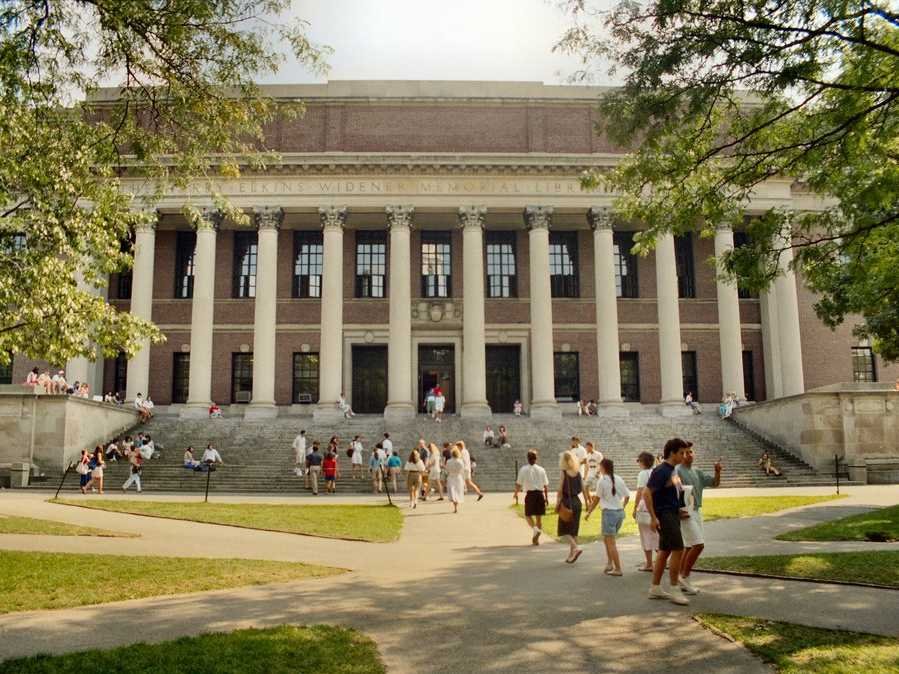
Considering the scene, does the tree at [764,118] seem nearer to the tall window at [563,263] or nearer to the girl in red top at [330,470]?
the girl in red top at [330,470]

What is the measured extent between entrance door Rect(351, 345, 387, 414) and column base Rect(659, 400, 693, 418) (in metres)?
13.9

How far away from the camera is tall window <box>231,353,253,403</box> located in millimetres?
40031

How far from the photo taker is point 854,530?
1417cm

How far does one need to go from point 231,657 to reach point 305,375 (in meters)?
34.8

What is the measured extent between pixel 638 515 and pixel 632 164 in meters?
6.41

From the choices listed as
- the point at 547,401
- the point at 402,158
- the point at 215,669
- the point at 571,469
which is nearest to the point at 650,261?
the point at 547,401

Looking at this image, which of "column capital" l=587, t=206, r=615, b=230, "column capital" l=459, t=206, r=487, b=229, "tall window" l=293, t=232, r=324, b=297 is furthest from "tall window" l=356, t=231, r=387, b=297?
"column capital" l=587, t=206, r=615, b=230

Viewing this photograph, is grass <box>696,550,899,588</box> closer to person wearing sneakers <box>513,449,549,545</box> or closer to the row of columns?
person wearing sneakers <box>513,449,549,545</box>

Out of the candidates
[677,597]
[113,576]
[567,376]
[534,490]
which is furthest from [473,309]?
[677,597]

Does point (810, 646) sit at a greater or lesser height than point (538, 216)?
lesser

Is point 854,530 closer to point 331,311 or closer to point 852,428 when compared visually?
point 852,428

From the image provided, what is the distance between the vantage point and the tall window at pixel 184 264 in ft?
135

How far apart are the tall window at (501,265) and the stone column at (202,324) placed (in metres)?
13.9

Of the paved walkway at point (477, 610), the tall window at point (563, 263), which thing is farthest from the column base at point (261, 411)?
the paved walkway at point (477, 610)
